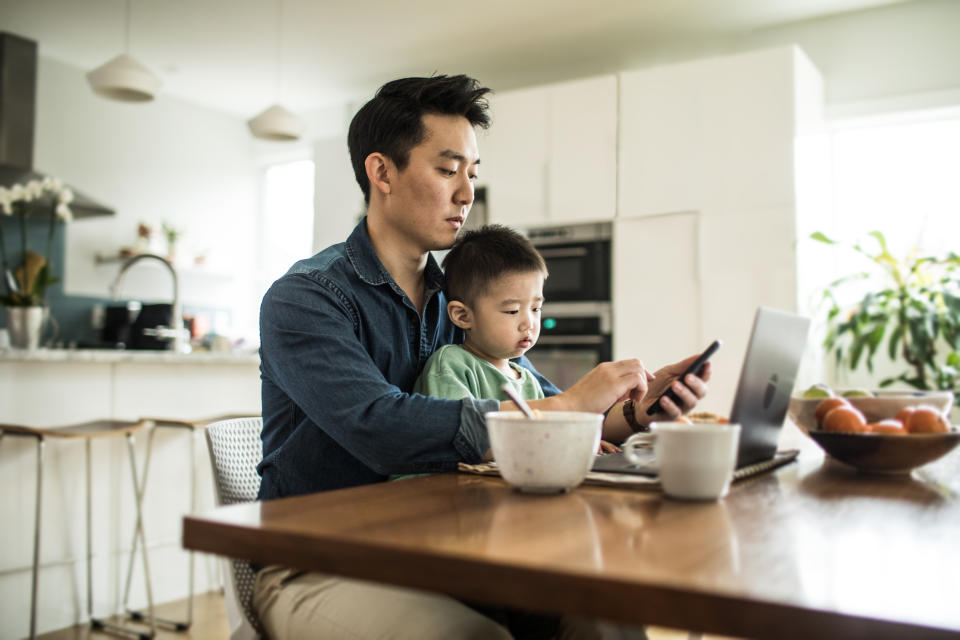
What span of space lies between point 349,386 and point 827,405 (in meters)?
0.69

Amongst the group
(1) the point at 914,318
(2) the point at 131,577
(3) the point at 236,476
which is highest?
(1) the point at 914,318

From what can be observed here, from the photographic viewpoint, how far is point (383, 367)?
1.29 metres

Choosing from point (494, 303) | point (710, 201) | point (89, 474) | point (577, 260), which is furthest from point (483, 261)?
point (577, 260)

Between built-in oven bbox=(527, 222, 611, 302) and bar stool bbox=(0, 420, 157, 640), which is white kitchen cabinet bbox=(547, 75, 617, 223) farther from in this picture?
bar stool bbox=(0, 420, 157, 640)

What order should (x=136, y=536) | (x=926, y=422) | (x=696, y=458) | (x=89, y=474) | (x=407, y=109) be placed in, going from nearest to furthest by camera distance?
(x=696, y=458) → (x=926, y=422) → (x=407, y=109) → (x=89, y=474) → (x=136, y=536)

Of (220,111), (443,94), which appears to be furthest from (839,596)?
(220,111)

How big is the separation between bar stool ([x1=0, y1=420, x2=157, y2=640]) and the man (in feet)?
5.59

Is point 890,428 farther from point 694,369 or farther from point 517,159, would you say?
point 517,159

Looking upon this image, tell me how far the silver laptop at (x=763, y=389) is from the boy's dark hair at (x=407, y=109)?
0.65 meters

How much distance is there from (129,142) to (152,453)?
345 cm

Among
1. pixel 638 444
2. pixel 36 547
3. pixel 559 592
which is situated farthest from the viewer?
pixel 36 547

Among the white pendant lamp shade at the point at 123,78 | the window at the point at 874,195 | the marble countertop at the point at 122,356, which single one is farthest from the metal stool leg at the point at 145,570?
the window at the point at 874,195

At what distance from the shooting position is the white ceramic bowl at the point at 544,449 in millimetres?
827

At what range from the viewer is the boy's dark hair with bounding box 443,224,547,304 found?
55.3 inches
